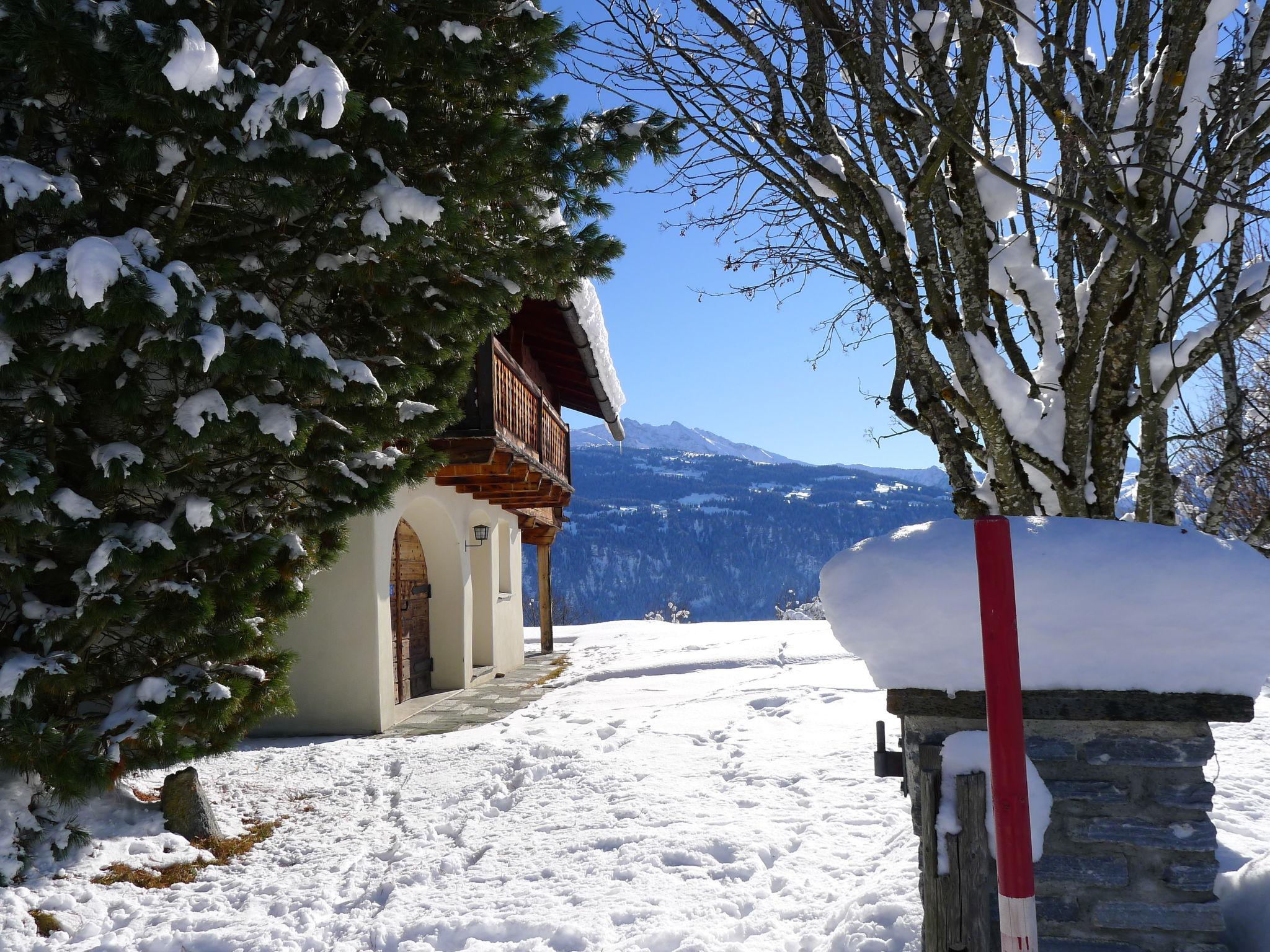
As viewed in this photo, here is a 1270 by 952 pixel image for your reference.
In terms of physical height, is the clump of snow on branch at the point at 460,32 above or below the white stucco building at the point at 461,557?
above

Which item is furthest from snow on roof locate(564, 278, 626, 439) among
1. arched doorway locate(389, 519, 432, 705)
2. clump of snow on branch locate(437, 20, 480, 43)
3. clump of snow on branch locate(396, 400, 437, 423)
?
clump of snow on branch locate(437, 20, 480, 43)

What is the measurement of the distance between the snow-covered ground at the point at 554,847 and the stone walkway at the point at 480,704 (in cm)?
55

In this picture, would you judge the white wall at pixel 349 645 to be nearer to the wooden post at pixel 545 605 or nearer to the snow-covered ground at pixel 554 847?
the snow-covered ground at pixel 554 847

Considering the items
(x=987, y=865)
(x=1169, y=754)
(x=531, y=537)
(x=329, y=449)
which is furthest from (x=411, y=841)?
(x=531, y=537)

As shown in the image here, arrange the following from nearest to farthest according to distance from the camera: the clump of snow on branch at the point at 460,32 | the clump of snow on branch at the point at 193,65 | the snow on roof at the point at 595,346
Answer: the clump of snow on branch at the point at 193,65, the clump of snow on branch at the point at 460,32, the snow on roof at the point at 595,346

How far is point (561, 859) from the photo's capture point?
4387mm

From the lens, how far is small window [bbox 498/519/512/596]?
45.9ft

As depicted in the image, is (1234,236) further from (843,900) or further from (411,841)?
(411,841)

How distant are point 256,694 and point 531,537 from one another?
494 inches

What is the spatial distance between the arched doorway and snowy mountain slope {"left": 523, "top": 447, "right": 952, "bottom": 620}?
8596 cm

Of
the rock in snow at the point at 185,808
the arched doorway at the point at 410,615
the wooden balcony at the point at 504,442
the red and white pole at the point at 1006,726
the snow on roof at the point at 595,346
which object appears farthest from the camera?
the snow on roof at the point at 595,346

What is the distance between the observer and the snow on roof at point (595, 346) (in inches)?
433

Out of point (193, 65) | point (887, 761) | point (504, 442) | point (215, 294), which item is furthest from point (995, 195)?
point (504, 442)

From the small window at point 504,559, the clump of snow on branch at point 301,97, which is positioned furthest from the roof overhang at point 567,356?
the clump of snow on branch at point 301,97
